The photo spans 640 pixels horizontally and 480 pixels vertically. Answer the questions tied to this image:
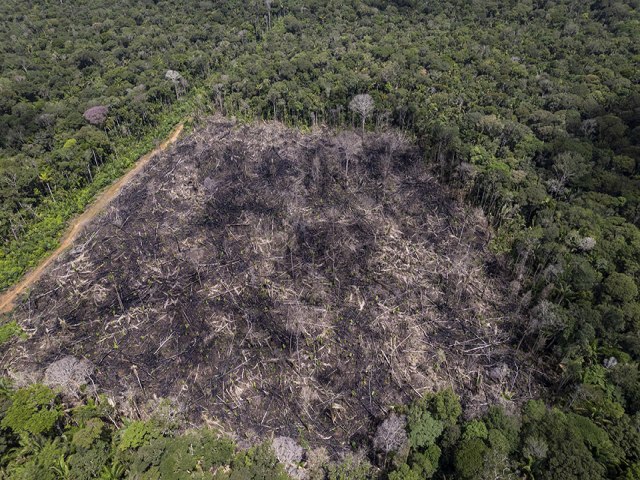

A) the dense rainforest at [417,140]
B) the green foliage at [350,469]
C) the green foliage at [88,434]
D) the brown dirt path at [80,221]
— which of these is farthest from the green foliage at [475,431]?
the brown dirt path at [80,221]

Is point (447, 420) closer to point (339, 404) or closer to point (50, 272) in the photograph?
point (339, 404)

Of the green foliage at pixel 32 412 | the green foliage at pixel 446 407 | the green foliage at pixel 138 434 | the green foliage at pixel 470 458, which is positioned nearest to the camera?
the green foliage at pixel 470 458

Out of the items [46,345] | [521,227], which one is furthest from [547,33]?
[46,345]

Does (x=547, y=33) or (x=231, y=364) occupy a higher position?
(x=547, y=33)

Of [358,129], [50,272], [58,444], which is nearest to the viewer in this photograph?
[58,444]

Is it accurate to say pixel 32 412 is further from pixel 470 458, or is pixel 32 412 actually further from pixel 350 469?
pixel 470 458

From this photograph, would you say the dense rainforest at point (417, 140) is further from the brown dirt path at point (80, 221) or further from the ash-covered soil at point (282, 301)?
the ash-covered soil at point (282, 301)

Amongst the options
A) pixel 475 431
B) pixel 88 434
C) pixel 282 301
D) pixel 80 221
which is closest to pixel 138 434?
pixel 88 434
